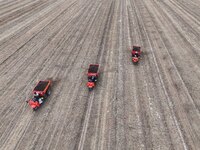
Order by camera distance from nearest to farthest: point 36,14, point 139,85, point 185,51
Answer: point 139,85
point 185,51
point 36,14

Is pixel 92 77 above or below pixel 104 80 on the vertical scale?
above

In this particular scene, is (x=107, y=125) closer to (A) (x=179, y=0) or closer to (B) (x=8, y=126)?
(B) (x=8, y=126)

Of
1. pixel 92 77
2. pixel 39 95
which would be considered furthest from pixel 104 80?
pixel 39 95

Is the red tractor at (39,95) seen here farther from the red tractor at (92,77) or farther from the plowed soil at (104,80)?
the red tractor at (92,77)

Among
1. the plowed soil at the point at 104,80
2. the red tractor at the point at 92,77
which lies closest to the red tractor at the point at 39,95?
the plowed soil at the point at 104,80

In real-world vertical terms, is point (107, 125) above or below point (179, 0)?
below

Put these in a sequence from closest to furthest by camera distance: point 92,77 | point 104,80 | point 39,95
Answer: point 39,95
point 92,77
point 104,80

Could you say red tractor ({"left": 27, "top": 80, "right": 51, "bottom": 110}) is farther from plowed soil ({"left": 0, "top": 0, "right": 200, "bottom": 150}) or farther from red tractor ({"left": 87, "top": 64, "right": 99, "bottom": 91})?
red tractor ({"left": 87, "top": 64, "right": 99, "bottom": 91})

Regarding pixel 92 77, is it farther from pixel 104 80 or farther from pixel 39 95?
pixel 39 95

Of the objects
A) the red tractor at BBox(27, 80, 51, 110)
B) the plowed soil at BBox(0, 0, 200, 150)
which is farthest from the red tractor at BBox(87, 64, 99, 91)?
the red tractor at BBox(27, 80, 51, 110)


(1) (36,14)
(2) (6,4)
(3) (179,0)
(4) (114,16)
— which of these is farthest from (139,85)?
(2) (6,4)
